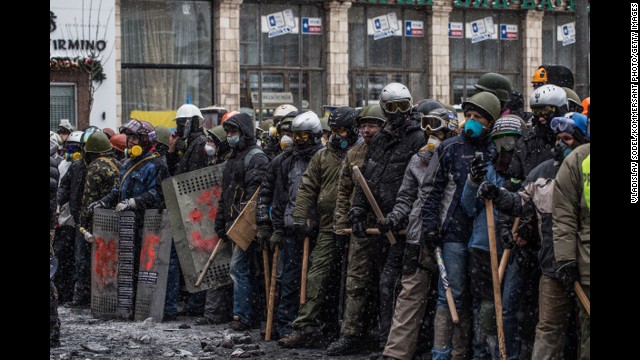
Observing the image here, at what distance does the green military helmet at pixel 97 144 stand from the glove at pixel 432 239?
20.6 feet

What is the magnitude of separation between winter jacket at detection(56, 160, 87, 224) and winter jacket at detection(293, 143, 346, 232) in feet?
14.5

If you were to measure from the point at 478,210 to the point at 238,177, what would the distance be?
4024 mm

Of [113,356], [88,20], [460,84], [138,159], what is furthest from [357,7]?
Answer: [113,356]

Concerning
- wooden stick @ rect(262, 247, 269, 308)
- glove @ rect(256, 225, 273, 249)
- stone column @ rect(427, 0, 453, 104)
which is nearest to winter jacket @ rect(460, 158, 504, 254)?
glove @ rect(256, 225, 273, 249)

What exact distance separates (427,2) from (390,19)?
1.13 m

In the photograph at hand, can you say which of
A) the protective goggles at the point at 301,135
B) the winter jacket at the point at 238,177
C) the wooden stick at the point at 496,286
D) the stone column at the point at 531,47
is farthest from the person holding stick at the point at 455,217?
the stone column at the point at 531,47

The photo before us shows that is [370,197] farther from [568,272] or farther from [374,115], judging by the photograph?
[568,272]

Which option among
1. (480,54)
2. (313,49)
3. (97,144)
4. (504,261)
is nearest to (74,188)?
(97,144)

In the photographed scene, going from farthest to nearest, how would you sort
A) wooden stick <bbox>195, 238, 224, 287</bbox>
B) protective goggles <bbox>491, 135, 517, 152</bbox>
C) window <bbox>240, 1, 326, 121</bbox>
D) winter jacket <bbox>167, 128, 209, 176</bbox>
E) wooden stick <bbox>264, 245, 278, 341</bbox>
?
window <bbox>240, 1, 326, 121</bbox>, winter jacket <bbox>167, 128, 209, 176</bbox>, wooden stick <bbox>195, 238, 224, 287</bbox>, wooden stick <bbox>264, 245, 278, 341</bbox>, protective goggles <bbox>491, 135, 517, 152</bbox>

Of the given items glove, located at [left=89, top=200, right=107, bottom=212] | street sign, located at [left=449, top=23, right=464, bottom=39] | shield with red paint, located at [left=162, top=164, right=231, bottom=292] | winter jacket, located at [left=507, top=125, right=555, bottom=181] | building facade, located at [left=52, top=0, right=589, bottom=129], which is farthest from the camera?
street sign, located at [left=449, top=23, right=464, bottom=39]

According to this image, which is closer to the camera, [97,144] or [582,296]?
[582,296]

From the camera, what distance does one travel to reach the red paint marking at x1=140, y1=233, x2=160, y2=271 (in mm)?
12469

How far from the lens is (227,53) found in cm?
2831

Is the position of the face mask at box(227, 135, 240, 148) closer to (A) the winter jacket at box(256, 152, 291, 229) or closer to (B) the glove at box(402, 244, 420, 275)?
(A) the winter jacket at box(256, 152, 291, 229)
